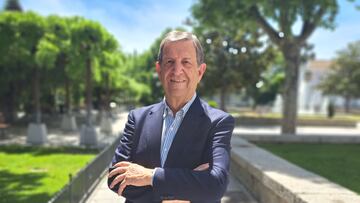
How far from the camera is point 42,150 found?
14.5m

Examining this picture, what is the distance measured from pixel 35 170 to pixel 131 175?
9.48 metres

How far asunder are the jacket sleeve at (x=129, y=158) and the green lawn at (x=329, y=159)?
4.62 meters

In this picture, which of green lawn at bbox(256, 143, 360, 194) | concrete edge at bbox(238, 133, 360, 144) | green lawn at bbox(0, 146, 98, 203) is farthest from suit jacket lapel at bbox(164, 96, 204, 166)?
concrete edge at bbox(238, 133, 360, 144)

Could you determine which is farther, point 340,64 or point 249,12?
point 340,64

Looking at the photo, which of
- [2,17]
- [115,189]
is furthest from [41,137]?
[115,189]

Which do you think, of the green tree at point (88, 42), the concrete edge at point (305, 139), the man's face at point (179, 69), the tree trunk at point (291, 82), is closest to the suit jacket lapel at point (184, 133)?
the man's face at point (179, 69)

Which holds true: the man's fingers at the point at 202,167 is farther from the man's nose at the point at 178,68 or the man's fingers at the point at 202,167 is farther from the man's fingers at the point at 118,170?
the man's nose at the point at 178,68

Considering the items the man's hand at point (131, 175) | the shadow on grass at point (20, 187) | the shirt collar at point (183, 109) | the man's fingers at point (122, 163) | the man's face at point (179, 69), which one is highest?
the man's face at point (179, 69)

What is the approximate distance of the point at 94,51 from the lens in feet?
49.5

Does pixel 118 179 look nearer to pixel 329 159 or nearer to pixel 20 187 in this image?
pixel 20 187

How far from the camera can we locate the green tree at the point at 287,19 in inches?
535

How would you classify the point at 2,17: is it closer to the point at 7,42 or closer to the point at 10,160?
the point at 7,42

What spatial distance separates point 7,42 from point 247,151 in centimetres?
1226

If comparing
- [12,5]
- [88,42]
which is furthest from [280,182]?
[12,5]
